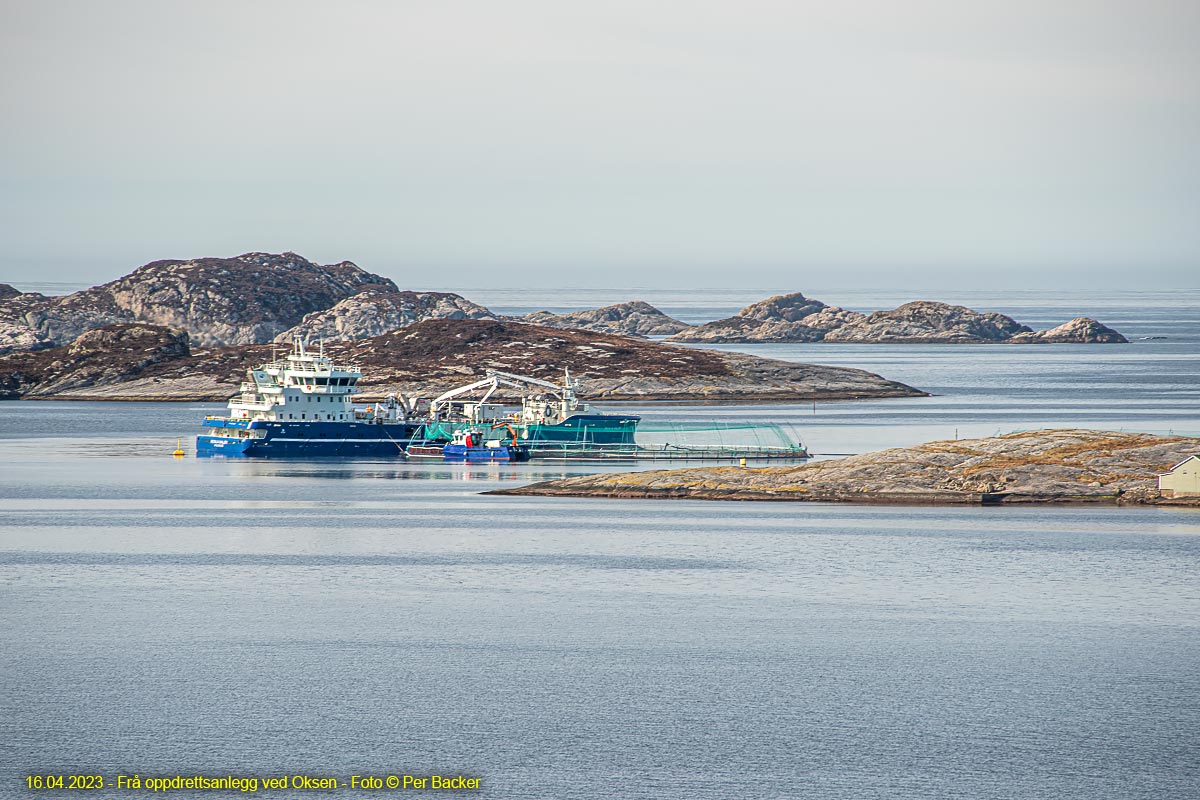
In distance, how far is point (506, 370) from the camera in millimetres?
170250

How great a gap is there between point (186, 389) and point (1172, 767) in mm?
154242

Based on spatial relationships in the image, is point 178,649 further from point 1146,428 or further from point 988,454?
point 1146,428

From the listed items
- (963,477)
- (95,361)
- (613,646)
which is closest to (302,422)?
(963,477)

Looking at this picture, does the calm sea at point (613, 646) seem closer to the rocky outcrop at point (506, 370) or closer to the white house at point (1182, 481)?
the white house at point (1182, 481)

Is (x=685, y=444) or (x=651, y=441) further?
(x=651, y=441)

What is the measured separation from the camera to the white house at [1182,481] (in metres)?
62.7

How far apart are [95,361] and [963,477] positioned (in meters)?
135

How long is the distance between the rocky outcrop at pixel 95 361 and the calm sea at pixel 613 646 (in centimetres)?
10852

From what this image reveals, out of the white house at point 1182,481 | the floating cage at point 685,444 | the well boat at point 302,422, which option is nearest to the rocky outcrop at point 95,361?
the well boat at point 302,422

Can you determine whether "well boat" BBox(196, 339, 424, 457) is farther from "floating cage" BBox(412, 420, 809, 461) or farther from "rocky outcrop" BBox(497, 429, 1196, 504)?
"rocky outcrop" BBox(497, 429, 1196, 504)

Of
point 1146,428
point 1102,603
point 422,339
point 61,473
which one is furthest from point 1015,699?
point 422,339

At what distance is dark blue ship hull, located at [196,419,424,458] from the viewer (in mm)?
97438

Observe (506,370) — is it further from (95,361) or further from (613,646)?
(613,646)

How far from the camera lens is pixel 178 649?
3309 centimetres
